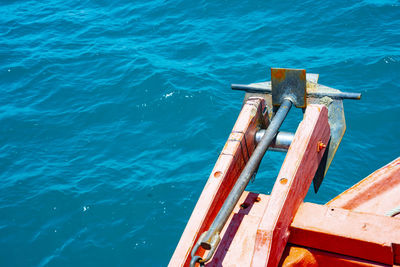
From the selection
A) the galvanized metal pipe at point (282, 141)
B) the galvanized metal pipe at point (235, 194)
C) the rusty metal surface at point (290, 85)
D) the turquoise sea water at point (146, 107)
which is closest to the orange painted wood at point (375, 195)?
the galvanized metal pipe at point (282, 141)

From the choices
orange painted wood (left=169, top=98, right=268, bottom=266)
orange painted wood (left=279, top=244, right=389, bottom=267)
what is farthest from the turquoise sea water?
orange painted wood (left=279, top=244, right=389, bottom=267)

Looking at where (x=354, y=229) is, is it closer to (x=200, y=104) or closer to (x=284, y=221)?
(x=284, y=221)

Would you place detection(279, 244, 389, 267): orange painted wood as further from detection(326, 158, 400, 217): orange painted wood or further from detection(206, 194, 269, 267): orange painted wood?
detection(326, 158, 400, 217): orange painted wood

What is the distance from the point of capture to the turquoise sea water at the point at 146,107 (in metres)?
8.73

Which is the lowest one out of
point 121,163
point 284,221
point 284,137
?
point 284,221

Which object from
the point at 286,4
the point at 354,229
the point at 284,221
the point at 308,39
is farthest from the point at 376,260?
the point at 286,4

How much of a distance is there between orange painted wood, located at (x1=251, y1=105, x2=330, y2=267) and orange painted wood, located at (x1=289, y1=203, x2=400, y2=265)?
4.7 inches

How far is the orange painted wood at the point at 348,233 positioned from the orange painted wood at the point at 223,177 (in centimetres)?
51

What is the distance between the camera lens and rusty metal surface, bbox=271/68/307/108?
344 cm

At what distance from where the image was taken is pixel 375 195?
3770 mm

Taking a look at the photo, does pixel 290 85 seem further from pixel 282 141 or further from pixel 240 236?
pixel 240 236

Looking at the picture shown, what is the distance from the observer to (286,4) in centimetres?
1493

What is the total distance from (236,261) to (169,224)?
584cm

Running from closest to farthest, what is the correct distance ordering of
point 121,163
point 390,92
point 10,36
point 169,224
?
point 169,224, point 121,163, point 390,92, point 10,36
